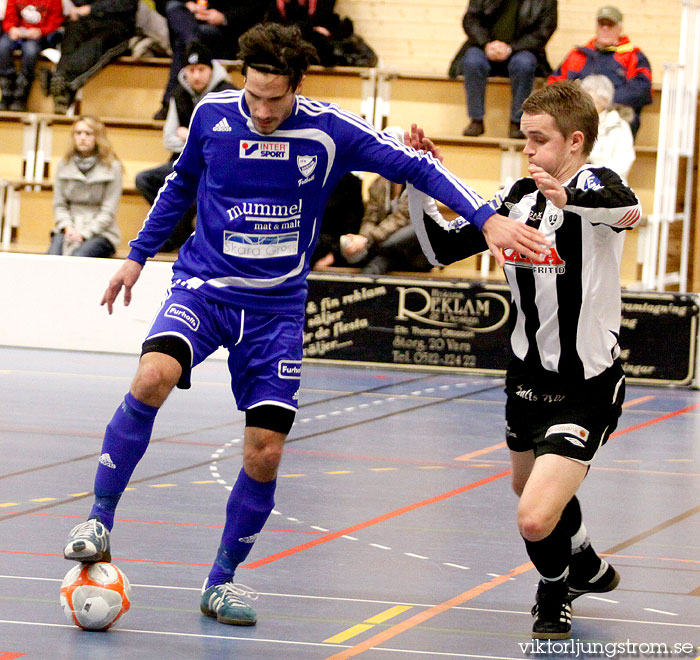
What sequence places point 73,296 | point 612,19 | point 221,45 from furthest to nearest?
point 221,45 → point 612,19 → point 73,296

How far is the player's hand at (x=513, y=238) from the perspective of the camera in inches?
153

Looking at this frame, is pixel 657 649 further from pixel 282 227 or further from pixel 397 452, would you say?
pixel 397 452

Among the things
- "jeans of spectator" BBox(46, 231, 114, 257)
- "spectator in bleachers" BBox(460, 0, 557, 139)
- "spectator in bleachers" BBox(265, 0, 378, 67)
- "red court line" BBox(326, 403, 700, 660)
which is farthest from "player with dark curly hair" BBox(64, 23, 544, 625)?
"spectator in bleachers" BBox(265, 0, 378, 67)

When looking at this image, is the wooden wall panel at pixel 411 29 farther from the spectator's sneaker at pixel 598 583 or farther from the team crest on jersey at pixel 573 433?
Result: the team crest on jersey at pixel 573 433

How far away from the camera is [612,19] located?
Answer: 39.5 ft

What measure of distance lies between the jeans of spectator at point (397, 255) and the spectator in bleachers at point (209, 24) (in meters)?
2.96

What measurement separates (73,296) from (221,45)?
3.31 meters

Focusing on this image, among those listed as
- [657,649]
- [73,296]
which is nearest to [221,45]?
[73,296]

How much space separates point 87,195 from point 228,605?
833 cm

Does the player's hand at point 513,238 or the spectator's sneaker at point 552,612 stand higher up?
the player's hand at point 513,238

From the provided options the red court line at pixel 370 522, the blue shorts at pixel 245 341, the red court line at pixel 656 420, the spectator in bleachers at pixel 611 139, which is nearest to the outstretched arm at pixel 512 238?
the blue shorts at pixel 245 341

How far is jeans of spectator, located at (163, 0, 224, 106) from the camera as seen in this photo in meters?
12.9

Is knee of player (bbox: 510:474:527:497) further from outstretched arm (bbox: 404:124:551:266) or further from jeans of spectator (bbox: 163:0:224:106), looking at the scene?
jeans of spectator (bbox: 163:0:224:106)

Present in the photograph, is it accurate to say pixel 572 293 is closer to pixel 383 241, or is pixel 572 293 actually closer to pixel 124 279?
pixel 124 279
